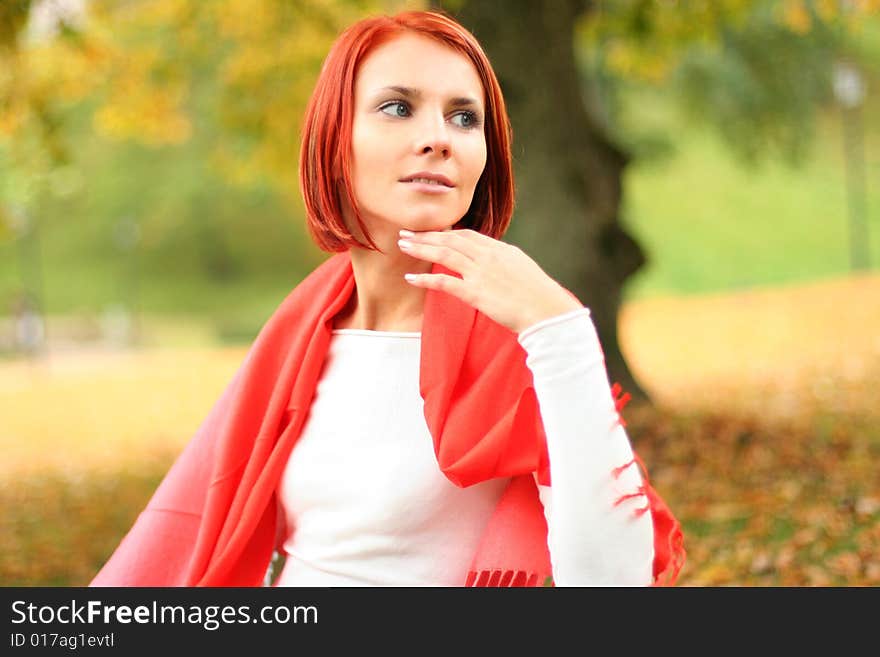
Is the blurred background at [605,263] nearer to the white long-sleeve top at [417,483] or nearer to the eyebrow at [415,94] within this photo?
the white long-sleeve top at [417,483]

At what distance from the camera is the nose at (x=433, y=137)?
73.8 inches

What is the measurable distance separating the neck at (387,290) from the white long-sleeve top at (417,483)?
35 millimetres

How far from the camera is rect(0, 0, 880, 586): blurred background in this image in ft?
22.9

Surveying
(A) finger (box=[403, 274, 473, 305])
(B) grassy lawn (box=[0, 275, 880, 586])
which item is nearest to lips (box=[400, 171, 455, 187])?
(A) finger (box=[403, 274, 473, 305])

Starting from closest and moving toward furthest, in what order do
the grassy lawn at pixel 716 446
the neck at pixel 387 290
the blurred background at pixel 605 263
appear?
the neck at pixel 387 290 < the grassy lawn at pixel 716 446 < the blurred background at pixel 605 263

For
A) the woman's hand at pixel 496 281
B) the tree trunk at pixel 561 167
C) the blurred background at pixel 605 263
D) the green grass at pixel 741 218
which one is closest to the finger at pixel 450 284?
the woman's hand at pixel 496 281

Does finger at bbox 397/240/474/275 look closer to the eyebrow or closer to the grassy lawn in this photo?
the eyebrow

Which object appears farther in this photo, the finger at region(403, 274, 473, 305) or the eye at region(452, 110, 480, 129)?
the eye at region(452, 110, 480, 129)

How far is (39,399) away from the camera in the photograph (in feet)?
66.1

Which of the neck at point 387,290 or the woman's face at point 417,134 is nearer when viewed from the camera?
the woman's face at point 417,134

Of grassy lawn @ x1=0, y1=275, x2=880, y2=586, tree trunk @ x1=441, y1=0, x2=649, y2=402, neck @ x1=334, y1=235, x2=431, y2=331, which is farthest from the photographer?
tree trunk @ x1=441, y1=0, x2=649, y2=402

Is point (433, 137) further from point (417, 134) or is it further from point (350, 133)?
point (350, 133)

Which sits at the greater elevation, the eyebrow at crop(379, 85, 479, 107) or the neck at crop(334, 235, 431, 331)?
the eyebrow at crop(379, 85, 479, 107)

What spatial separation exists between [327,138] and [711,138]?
4308cm
